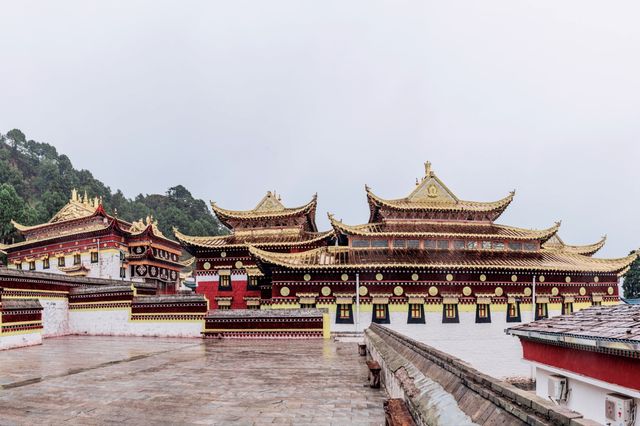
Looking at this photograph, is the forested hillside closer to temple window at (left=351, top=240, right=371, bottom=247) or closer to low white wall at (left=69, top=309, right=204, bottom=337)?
low white wall at (left=69, top=309, right=204, bottom=337)

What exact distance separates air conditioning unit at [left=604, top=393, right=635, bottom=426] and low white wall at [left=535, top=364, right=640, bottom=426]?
0.08m

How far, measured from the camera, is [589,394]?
746cm

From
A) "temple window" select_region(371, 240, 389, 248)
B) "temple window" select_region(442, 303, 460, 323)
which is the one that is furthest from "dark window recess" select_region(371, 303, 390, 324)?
"temple window" select_region(371, 240, 389, 248)

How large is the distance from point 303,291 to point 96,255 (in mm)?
26781

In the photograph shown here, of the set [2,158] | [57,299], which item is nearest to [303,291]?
[57,299]

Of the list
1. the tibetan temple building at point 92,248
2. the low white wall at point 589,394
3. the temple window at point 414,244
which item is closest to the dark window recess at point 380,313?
the temple window at point 414,244

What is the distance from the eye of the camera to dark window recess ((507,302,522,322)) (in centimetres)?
2923

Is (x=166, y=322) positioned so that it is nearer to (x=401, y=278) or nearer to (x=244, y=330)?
(x=244, y=330)

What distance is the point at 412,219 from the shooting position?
104ft

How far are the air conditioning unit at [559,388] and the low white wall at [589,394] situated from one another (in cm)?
7

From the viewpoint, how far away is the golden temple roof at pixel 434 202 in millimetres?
31578

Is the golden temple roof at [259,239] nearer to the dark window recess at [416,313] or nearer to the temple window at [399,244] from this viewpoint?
the temple window at [399,244]

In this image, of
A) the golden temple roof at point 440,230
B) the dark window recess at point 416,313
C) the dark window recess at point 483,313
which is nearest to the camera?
A: the dark window recess at point 416,313

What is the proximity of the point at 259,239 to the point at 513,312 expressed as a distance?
62.0 ft
